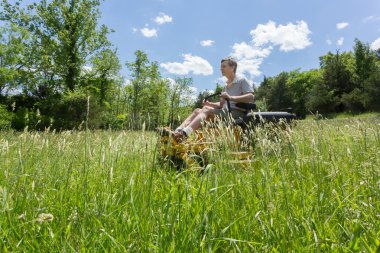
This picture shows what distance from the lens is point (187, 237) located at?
141 centimetres

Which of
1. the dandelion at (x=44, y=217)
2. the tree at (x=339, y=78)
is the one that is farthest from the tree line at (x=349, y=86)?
the dandelion at (x=44, y=217)

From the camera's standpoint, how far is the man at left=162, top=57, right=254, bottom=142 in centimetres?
395

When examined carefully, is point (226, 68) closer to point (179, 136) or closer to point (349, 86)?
point (179, 136)

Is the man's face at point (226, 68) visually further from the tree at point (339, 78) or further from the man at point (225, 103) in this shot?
the tree at point (339, 78)

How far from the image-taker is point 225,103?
4664 mm

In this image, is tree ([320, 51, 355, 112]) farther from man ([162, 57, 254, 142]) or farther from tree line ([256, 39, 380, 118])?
man ([162, 57, 254, 142])

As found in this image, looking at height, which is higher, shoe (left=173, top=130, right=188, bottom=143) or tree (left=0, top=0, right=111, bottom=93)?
tree (left=0, top=0, right=111, bottom=93)

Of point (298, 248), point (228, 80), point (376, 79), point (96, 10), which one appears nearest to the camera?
point (298, 248)

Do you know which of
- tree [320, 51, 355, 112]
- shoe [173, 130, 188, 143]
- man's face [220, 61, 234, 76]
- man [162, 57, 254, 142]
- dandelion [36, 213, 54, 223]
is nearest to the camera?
dandelion [36, 213, 54, 223]

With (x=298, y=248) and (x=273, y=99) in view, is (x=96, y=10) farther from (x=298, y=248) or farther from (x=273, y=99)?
(x=273, y=99)

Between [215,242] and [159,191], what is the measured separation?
3.10ft

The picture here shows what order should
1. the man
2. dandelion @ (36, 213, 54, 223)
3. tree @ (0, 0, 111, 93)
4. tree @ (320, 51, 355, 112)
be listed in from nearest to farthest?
1. dandelion @ (36, 213, 54, 223)
2. the man
3. tree @ (0, 0, 111, 93)
4. tree @ (320, 51, 355, 112)

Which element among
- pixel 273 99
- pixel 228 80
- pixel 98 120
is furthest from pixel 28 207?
pixel 273 99

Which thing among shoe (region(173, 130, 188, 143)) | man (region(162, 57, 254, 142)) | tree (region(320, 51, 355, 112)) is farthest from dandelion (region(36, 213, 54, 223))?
tree (region(320, 51, 355, 112))
